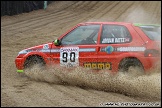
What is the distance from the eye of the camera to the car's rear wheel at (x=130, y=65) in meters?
7.52

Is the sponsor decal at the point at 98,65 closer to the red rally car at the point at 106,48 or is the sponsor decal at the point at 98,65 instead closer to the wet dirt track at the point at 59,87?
the red rally car at the point at 106,48

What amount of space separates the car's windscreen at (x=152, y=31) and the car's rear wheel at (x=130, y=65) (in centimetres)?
61

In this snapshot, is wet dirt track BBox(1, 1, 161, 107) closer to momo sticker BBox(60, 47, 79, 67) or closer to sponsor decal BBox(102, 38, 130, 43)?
momo sticker BBox(60, 47, 79, 67)

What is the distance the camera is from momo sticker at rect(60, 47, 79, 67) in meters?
8.23

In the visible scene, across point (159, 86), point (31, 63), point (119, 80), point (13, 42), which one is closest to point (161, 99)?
point (159, 86)

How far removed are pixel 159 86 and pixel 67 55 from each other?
237 cm

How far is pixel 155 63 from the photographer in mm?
7406

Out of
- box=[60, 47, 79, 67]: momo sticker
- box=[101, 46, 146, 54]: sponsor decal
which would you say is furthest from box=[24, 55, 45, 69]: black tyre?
box=[101, 46, 146, 54]: sponsor decal

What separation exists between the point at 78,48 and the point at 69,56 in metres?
0.28

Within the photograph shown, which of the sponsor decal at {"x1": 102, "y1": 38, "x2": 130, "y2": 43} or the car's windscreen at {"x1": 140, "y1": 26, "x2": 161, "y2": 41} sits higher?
the car's windscreen at {"x1": 140, "y1": 26, "x2": 161, "y2": 41}


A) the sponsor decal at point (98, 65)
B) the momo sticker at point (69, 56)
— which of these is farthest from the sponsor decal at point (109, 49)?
the momo sticker at point (69, 56)

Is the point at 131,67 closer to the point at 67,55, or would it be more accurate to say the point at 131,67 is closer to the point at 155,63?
the point at 155,63

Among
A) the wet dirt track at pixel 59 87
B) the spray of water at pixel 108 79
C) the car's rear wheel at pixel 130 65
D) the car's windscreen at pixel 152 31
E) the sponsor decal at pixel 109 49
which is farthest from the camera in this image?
the sponsor decal at pixel 109 49

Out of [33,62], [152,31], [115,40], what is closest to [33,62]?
[33,62]
